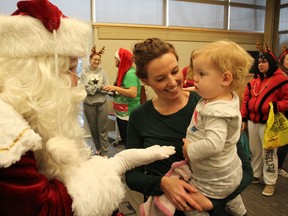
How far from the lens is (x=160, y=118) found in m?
1.30

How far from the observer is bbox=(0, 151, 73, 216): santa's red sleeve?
690mm

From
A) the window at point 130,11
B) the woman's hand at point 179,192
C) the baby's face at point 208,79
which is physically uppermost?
the window at point 130,11

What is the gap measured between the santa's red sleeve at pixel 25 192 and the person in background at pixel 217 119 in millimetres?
590

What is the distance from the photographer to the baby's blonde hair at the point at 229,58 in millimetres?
1158

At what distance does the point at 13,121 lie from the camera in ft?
2.36

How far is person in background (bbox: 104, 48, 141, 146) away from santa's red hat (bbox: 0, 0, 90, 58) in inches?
101

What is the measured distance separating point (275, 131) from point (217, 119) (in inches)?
83.4

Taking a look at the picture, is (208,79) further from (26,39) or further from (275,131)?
(275,131)

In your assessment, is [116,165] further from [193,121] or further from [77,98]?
[193,121]

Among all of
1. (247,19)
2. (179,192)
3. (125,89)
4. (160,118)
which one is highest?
(247,19)

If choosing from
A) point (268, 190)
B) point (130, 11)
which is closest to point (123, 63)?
point (268, 190)

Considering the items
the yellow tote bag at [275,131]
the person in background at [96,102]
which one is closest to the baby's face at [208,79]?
the yellow tote bag at [275,131]

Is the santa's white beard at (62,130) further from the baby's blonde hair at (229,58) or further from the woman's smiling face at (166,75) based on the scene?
the baby's blonde hair at (229,58)

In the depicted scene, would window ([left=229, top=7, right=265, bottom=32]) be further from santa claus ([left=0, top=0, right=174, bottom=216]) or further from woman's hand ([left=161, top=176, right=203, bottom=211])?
santa claus ([left=0, top=0, right=174, bottom=216])
